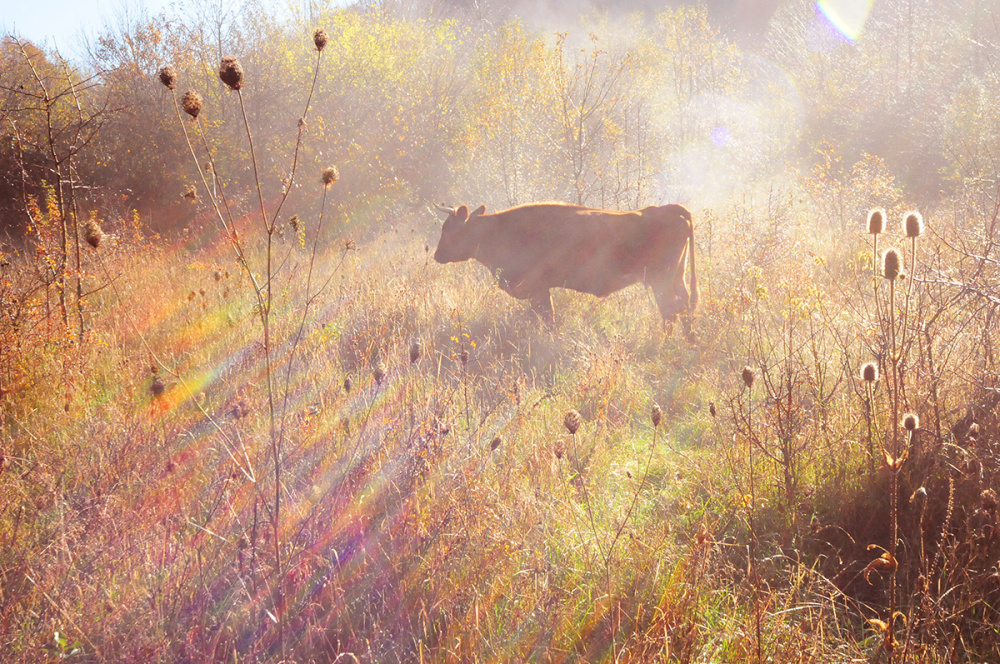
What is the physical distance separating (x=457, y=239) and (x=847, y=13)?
38.9m

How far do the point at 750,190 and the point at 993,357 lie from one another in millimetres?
15844

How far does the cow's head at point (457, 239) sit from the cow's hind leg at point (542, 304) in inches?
49.0

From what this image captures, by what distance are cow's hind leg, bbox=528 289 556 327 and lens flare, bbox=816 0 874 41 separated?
104ft

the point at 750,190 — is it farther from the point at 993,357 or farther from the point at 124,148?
the point at 124,148

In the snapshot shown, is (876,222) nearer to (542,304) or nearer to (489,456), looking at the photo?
(489,456)

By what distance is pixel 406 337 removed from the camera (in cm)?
631

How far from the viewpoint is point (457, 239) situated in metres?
7.88

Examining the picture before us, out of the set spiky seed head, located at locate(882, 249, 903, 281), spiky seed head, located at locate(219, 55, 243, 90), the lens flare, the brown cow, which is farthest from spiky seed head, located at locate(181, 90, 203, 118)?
the lens flare

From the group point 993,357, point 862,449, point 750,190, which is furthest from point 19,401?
point 750,190

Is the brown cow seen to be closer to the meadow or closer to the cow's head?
the meadow

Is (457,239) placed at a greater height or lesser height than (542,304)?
greater

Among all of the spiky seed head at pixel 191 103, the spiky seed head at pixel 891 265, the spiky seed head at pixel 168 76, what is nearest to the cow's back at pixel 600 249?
the spiky seed head at pixel 891 265

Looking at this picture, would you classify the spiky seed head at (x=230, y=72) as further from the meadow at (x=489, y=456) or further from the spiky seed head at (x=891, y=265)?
the spiky seed head at (x=891, y=265)

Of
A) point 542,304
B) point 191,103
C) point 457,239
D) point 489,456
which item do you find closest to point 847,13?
point 457,239
